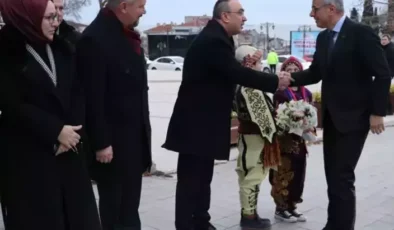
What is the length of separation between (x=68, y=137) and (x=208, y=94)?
1426 mm

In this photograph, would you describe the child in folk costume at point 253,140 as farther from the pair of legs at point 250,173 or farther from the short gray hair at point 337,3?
the short gray hair at point 337,3

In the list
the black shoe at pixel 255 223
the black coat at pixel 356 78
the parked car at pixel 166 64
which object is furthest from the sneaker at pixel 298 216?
the parked car at pixel 166 64

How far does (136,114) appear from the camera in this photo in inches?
138

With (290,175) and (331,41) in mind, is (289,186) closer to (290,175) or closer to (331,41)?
(290,175)

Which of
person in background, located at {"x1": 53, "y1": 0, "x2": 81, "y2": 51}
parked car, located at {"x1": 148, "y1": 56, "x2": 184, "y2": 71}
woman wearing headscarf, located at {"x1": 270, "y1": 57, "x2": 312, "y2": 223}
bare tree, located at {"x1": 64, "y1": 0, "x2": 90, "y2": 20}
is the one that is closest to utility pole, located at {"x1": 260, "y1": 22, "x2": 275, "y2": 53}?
parked car, located at {"x1": 148, "y1": 56, "x2": 184, "y2": 71}

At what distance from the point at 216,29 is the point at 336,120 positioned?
112 centimetres

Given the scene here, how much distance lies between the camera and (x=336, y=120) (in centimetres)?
402

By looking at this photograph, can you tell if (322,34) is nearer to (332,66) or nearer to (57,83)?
(332,66)

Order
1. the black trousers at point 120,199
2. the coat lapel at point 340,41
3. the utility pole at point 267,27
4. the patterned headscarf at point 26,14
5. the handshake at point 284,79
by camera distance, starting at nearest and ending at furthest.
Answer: the patterned headscarf at point 26,14 < the black trousers at point 120,199 < the coat lapel at point 340,41 < the handshake at point 284,79 < the utility pole at point 267,27

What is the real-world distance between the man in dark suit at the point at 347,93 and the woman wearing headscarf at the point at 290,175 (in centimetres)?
66

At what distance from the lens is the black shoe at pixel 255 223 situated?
15.2ft

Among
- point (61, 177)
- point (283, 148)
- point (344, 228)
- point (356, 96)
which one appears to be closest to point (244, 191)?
point (283, 148)

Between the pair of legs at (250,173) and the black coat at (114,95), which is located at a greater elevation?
the black coat at (114,95)

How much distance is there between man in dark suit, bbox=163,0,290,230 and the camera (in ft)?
13.0
